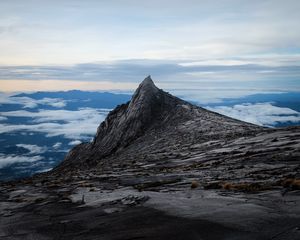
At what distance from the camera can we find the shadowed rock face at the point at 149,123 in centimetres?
6894

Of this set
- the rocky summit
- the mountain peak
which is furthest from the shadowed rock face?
the rocky summit

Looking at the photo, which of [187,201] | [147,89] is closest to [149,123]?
[147,89]

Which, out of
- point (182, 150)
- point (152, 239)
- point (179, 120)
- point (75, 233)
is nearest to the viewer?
point (152, 239)

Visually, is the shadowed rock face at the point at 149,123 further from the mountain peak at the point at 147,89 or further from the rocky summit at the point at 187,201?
the rocky summit at the point at 187,201

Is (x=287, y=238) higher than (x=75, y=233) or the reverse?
higher

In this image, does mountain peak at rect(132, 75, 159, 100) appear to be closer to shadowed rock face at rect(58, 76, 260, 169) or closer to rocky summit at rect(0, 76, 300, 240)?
shadowed rock face at rect(58, 76, 260, 169)

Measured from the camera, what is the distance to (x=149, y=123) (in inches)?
3319

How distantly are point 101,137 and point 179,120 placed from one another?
24992mm

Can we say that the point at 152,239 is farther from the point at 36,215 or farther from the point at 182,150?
the point at 182,150

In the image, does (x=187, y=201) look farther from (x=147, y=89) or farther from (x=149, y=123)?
(x=147, y=89)

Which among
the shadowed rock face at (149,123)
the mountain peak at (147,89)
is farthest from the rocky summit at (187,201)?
the mountain peak at (147,89)

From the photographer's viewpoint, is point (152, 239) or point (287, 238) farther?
point (152, 239)

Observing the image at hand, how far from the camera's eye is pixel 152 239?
14.7 meters

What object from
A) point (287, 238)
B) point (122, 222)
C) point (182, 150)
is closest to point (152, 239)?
point (122, 222)
